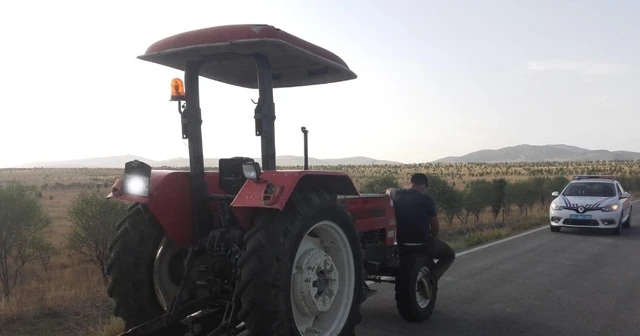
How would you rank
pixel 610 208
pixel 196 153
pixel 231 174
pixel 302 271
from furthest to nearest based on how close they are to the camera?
pixel 610 208 < pixel 231 174 < pixel 196 153 < pixel 302 271

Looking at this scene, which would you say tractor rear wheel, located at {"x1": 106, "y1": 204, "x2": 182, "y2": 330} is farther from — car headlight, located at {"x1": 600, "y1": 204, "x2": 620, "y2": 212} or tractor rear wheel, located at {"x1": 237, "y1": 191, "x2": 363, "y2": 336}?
car headlight, located at {"x1": 600, "y1": 204, "x2": 620, "y2": 212}

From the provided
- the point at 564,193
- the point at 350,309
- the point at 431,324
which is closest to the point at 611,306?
the point at 431,324

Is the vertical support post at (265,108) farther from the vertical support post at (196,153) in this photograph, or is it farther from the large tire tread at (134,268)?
the large tire tread at (134,268)

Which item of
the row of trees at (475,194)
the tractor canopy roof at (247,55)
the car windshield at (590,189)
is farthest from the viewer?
the row of trees at (475,194)

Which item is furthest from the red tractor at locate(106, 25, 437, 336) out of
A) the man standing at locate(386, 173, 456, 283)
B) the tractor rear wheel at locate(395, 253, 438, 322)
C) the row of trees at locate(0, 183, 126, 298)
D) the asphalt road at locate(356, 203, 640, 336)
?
the row of trees at locate(0, 183, 126, 298)

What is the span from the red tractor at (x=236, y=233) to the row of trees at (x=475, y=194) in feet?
50.4

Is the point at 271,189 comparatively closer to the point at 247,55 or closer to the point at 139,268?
the point at 247,55

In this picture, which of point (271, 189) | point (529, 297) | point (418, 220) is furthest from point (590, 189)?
point (271, 189)

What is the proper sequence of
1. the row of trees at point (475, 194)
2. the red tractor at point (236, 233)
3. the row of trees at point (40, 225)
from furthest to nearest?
the row of trees at point (475, 194)
the row of trees at point (40, 225)
the red tractor at point (236, 233)

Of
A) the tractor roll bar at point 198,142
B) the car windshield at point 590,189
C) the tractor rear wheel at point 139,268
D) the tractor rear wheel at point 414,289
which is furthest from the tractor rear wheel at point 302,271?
the car windshield at point 590,189

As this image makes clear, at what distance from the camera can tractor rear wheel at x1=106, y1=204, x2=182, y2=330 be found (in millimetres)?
4941

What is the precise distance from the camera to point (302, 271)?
14.8ft

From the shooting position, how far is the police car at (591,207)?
52.0 feet

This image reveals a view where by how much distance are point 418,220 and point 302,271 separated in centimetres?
266
